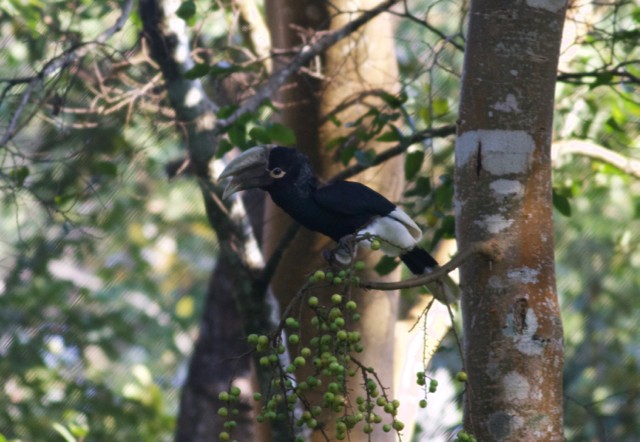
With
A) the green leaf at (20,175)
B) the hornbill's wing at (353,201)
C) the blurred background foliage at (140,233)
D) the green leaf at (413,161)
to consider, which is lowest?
the hornbill's wing at (353,201)

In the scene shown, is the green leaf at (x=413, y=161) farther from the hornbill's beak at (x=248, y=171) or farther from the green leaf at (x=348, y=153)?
the hornbill's beak at (x=248, y=171)

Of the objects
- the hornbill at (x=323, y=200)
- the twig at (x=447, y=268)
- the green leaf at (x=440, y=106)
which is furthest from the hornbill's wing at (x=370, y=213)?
the twig at (x=447, y=268)

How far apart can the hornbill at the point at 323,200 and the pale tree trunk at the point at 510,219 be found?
84cm

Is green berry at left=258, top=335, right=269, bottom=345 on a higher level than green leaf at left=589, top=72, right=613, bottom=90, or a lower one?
lower

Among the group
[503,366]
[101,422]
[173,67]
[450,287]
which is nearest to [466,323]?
[503,366]

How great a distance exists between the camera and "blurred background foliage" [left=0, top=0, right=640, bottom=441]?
3.26 metres

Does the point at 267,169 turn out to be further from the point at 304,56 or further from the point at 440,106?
the point at 440,106

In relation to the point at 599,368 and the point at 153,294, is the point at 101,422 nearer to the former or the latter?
the point at 153,294

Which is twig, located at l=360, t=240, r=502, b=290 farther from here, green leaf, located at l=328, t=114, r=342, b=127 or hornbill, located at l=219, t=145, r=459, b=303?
green leaf, located at l=328, t=114, r=342, b=127

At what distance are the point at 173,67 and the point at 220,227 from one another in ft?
1.71

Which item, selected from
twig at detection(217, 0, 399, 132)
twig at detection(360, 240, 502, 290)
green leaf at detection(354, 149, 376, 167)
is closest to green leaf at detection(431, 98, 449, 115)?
twig at detection(217, 0, 399, 132)

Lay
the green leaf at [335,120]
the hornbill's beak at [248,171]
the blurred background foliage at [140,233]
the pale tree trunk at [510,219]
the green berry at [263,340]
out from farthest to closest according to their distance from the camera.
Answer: the blurred background foliage at [140,233] < the green leaf at [335,120] < the hornbill's beak at [248,171] < the pale tree trunk at [510,219] < the green berry at [263,340]

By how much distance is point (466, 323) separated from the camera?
1.53 meters

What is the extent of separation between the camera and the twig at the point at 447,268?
1.39 metres
